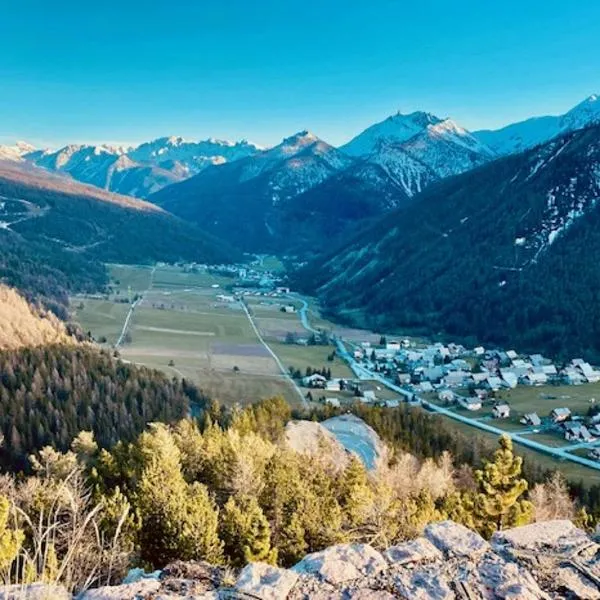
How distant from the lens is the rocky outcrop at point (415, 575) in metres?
9.49

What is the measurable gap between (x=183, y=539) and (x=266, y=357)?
345 ft

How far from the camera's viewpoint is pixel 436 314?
169 metres

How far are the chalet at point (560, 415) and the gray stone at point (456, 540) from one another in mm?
80914

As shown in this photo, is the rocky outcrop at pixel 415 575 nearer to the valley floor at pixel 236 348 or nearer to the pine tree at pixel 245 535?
the pine tree at pixel 245 535

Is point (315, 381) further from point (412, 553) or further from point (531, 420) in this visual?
point (412, 553)

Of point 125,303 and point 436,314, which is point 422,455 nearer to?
point 436,314

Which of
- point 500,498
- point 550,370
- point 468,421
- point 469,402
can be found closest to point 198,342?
point 469,402

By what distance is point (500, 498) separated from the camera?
28.0 metres

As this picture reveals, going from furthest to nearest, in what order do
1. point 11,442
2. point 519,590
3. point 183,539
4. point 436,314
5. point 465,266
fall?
point 465,266, point 436,314, point 11,442, point 183,539, point 519,590

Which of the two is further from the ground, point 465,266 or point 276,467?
point 465,266

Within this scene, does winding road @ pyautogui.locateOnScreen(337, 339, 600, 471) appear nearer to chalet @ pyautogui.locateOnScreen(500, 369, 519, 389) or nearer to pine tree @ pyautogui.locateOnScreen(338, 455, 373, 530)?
chalet @ pyautogui.locateOnScreen(500, 369, 519, 389)

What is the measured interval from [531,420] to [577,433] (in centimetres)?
764

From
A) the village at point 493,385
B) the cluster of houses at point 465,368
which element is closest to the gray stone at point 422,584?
the village at point 493,385

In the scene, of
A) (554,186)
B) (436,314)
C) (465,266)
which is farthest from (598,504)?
(554,186)
